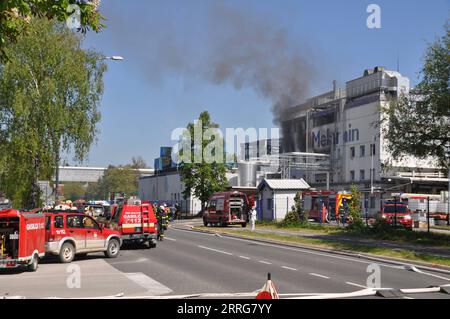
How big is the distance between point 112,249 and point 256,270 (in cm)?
649

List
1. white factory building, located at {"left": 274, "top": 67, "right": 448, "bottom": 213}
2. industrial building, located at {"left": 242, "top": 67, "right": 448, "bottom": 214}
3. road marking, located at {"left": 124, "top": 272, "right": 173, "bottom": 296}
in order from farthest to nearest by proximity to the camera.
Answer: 1. industrial building, located at {"left": 242, "top": 67, "right": 448, "bottom": 214}
2. white factory building, located at {"left": 274, "top": 67, "right": 448, "bottom": 213}
3. road marking, located at {"left": 124, "top": 272, "right": 173, "bottom": 296}

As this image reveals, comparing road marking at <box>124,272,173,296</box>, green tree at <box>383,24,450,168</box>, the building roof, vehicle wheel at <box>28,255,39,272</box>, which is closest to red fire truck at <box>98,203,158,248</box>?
vehicle wheel at <box>28,255,39,272</box>

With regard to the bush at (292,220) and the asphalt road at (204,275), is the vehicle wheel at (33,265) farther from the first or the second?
the bush at (292,220)

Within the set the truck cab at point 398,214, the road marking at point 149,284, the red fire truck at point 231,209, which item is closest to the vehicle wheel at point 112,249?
the road marking at point 149,284

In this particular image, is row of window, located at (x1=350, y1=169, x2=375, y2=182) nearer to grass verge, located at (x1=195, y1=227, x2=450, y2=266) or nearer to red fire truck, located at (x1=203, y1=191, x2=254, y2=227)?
red fire truck, located at (x1=203, y1=191, x2=254, y2=227)

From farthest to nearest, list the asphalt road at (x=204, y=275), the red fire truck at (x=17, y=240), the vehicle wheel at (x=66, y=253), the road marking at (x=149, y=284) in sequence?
the vehicle wheel at (x=66, y=253) < the red fire truck at (x=17, y=240) < the asphalt road at (x=204, y=275) < the road marking at (x=149, y=284)

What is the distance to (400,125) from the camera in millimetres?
28031

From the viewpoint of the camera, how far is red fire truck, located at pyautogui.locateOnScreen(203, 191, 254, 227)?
43.9 metres

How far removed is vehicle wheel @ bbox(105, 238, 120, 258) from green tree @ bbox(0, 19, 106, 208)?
1469cm

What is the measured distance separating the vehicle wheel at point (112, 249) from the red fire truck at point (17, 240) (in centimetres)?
422

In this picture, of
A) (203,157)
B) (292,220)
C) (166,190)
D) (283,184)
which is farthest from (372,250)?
(166,190)

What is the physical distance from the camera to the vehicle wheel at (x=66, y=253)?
63.4 feet

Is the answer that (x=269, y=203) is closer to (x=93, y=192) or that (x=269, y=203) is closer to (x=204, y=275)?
(x=204, y=275)
